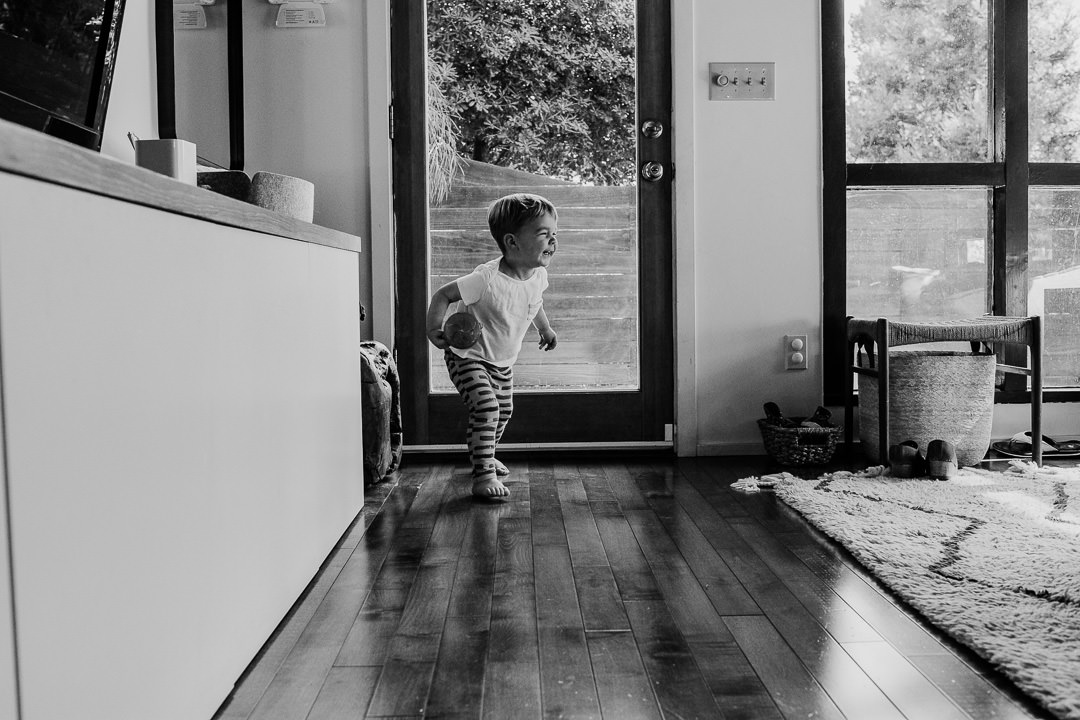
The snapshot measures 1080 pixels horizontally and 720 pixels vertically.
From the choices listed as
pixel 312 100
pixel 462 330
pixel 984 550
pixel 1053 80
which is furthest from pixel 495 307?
pixel 1053 80

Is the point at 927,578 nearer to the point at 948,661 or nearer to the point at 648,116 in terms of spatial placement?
the point at 948,661

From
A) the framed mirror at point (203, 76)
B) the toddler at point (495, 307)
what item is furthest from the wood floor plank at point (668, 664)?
the framed mirror at point (203, 76)

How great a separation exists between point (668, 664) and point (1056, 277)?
8.52ft

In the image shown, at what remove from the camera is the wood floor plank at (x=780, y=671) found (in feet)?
3.80

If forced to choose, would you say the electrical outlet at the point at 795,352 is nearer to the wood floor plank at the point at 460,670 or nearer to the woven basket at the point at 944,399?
the woven basket at the point at 944,399

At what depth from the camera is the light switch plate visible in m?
3.03

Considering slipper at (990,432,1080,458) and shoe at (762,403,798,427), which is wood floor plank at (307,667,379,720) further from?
slipper at (990,432,1080,458)

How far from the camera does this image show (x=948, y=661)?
51.4 inches

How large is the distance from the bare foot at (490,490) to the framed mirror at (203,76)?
1141 millimetres

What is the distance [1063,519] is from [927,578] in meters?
0.66

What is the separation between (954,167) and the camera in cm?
311

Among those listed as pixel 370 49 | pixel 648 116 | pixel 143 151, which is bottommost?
pixel 143 151

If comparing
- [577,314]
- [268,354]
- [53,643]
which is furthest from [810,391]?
[53,643]

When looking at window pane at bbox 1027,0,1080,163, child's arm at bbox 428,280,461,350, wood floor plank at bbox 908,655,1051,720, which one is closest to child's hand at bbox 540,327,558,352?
child's arm at bbox 428,280,461,350
